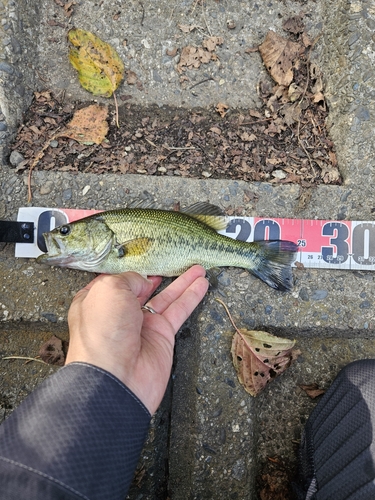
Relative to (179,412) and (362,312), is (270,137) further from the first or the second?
(179,412)

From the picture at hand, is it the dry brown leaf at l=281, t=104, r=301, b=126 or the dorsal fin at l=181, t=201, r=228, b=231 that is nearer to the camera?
the dorsal fin at l=181, t=201, r=228, b=231

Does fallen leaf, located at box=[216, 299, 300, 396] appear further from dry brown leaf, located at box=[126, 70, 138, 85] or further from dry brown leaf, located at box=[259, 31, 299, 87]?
dry brown leaf, located at box=[126, 70, 138, 85]

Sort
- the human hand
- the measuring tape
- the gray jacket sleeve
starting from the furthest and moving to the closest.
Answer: the measuring tape
the human hand
the gray jacket sleeve

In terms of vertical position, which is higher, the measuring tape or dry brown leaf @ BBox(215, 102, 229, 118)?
dry brown leaf @ BBox(215, 102, 229, 118)

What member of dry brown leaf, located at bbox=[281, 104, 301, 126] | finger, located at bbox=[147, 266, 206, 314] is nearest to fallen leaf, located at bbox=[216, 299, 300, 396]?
finger, located at bbox=[147, 266, 206, 314]

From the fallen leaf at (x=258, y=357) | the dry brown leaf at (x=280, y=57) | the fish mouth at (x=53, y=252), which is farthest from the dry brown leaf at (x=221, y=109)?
the fallen leaf at (x=258, y=357)

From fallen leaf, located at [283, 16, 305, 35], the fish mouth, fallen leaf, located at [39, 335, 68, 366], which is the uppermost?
fallen leaf, located at [283, 16, 305, 35]

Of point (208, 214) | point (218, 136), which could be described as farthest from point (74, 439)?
point (218, 136)

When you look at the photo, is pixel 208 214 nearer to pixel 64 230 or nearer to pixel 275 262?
pixel 275 262
